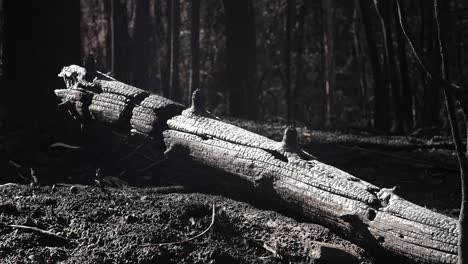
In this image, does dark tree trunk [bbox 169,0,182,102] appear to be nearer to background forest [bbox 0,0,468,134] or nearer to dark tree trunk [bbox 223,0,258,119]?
background forest [bbox 0,0,468,134]

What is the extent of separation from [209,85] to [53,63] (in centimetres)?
1522

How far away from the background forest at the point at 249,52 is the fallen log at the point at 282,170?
2.43 feet

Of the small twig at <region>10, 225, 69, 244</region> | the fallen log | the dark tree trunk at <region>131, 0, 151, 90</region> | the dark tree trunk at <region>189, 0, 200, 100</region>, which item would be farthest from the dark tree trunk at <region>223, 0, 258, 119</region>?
the small twig at <region>10, 225, 69, 244</region>

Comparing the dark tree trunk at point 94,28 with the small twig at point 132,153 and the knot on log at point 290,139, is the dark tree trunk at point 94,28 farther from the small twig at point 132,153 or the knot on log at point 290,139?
the knot on log at point 290,139

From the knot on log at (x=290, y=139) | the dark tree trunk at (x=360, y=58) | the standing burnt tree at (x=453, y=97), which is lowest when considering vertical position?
the dark tree trunk at (x=360, y=58)

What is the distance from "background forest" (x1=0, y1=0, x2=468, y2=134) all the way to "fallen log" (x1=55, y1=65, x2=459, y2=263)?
2.43 ft

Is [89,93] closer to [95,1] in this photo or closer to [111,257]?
[111,257]

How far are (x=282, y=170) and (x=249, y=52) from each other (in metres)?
8.33

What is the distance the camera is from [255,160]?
4496mm

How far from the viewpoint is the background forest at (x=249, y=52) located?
7031mm

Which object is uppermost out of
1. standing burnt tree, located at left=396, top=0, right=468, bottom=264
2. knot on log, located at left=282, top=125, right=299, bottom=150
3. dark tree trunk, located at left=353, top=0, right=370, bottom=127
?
standing burnt tree, located at left=396, top=0, right=468, bottom=264

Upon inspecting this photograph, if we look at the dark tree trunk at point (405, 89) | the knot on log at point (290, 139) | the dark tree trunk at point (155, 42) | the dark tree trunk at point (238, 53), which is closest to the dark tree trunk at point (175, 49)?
the dark tree trunk at point (238, 53)

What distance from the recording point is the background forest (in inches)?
277

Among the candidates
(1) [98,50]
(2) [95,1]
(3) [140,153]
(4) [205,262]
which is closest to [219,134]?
(4) [205,262]
